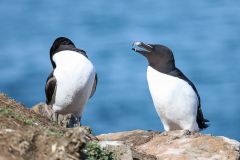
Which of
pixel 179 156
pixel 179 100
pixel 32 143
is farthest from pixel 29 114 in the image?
pixel 179 100

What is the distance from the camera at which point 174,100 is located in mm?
15922

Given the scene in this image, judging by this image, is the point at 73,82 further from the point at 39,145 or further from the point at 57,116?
the point at 39,145

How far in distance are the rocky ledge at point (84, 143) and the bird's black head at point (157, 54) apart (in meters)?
2.01

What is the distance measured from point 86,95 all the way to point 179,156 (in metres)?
4.85

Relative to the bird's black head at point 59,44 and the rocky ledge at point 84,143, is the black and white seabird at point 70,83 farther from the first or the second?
the bird's black head at point 59,44

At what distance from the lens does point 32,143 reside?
304 inches

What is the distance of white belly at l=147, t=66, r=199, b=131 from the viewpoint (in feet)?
52.2

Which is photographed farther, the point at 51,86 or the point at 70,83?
the point at 51,86

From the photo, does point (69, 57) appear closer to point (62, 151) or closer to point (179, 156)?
point (179, 156)

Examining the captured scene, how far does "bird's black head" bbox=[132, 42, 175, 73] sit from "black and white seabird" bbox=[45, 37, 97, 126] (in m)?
1.20

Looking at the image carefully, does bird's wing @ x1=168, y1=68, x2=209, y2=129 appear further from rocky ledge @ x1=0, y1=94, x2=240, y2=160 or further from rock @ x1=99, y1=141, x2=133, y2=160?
rock @ x1=99, y1=141, x2=133, y2=160

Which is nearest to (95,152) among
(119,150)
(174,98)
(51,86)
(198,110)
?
(119,150)

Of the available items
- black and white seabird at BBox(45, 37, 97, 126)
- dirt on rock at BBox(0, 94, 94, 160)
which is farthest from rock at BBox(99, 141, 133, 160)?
black and white seabird at BBox(45, 37, 97, 126)

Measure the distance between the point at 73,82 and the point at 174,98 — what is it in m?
2.28
